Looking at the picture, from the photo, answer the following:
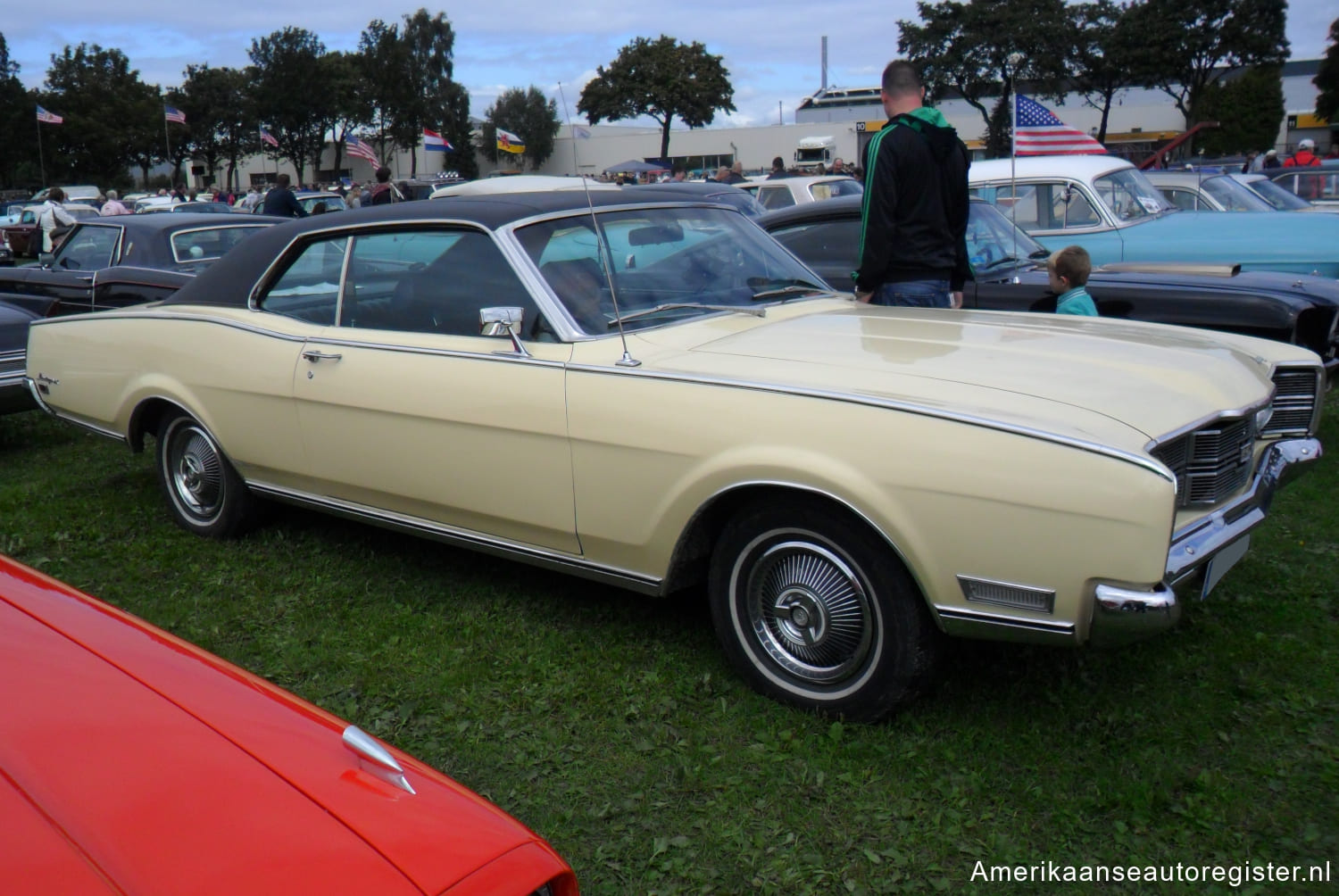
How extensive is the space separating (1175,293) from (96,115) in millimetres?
58392

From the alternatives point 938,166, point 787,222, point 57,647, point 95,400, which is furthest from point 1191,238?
point 57,647

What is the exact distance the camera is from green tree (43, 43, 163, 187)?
2082 inches

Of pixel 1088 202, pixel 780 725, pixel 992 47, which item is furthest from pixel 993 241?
pixel 992 47

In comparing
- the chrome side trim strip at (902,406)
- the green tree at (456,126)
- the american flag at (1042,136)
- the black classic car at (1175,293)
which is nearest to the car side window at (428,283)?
the chrome side trim strip at (902,406)

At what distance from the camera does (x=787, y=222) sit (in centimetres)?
707

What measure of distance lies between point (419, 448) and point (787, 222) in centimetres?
399

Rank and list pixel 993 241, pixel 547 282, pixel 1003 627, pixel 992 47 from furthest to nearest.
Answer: pixel 992 47 → pixel 993 241 → pixel 547 282 → pixel 1003 627

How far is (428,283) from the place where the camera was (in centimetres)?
390

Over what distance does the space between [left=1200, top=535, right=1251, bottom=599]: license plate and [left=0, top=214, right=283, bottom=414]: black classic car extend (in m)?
6.25

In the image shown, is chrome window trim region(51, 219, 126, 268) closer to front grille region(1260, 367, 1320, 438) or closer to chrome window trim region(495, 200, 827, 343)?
chrome window trim region(495, 200, 827, 343)

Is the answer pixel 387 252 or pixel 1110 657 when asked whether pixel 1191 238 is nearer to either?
pixel 1110 657

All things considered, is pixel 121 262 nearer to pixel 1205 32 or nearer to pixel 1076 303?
pixel 1076 303

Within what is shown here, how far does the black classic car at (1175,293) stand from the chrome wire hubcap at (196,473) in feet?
12.2

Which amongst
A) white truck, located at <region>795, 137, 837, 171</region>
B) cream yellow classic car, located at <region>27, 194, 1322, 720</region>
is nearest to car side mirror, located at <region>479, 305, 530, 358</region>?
cream yellow classic car, located at <region>27, 194, 1322, 720</region>
